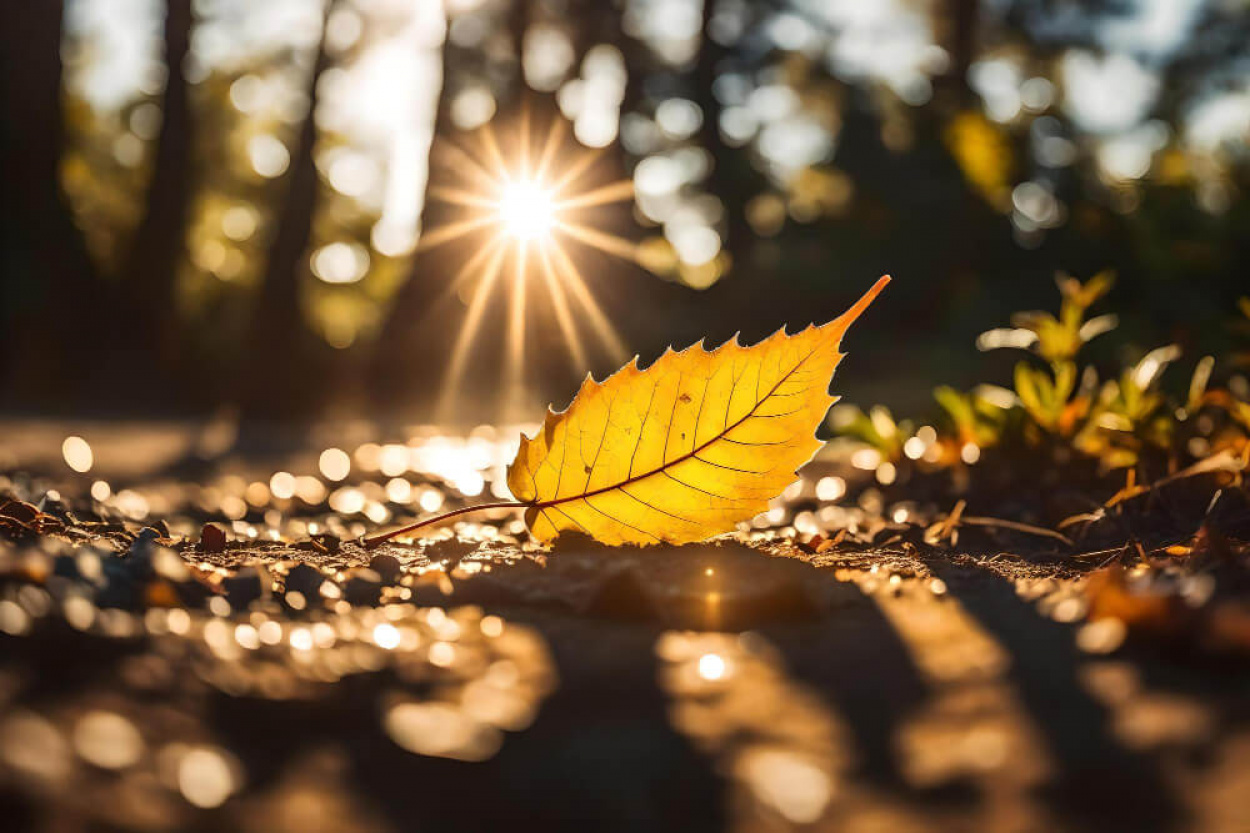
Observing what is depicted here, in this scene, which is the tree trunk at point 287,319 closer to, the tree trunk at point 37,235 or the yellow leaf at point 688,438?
the tree trunk at point 37,235

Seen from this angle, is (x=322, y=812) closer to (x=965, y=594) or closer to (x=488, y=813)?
(x=488, y=813)


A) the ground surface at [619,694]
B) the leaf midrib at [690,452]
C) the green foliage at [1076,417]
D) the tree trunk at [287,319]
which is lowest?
the ground surface at [619,694]

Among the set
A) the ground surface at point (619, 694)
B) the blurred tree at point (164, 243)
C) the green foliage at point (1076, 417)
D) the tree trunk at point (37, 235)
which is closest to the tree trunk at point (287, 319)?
the blurred tree at point (164, 243)

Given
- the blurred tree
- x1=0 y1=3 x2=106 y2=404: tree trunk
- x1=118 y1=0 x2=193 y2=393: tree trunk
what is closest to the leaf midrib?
x1=0 y1=3 x2=106 y2=404: tree trunk

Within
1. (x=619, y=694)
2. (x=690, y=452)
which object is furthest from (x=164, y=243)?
(x=619, y=694)

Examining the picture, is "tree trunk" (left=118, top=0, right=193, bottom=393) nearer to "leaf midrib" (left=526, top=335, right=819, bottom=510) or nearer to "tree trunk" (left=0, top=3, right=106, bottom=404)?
"tree trunk" (left=0, top=3, right=106, bottom=404)
